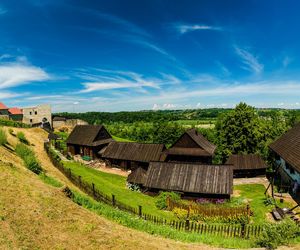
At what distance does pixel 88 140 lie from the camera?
150ft

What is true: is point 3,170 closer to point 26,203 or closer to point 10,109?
point 26,203

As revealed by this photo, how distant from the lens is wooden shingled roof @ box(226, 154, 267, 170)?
37.1m

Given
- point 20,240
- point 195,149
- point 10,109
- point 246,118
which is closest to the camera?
point 20,240

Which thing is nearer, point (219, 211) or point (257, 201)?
point (219, 211)

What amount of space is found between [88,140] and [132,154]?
10.5 m

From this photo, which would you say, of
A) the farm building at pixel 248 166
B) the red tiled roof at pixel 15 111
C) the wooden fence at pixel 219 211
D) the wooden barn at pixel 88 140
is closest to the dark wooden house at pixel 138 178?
the wooden fence at pixel 219 211

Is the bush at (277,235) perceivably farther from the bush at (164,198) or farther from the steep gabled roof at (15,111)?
the steep gabled roof at (15,111)

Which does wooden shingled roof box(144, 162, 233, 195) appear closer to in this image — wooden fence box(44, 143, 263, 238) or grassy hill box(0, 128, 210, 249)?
wooden fence box(44, 143, 263, 238)

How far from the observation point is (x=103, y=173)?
3734cm

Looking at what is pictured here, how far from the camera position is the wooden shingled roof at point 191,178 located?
25.0m

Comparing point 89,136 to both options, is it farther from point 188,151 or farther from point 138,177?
point 138,177

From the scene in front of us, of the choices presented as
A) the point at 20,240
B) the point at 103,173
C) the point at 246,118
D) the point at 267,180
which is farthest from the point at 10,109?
the point at 20,240

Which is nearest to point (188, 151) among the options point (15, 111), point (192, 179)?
point (192, 179)

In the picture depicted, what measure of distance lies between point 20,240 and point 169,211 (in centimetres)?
1477
